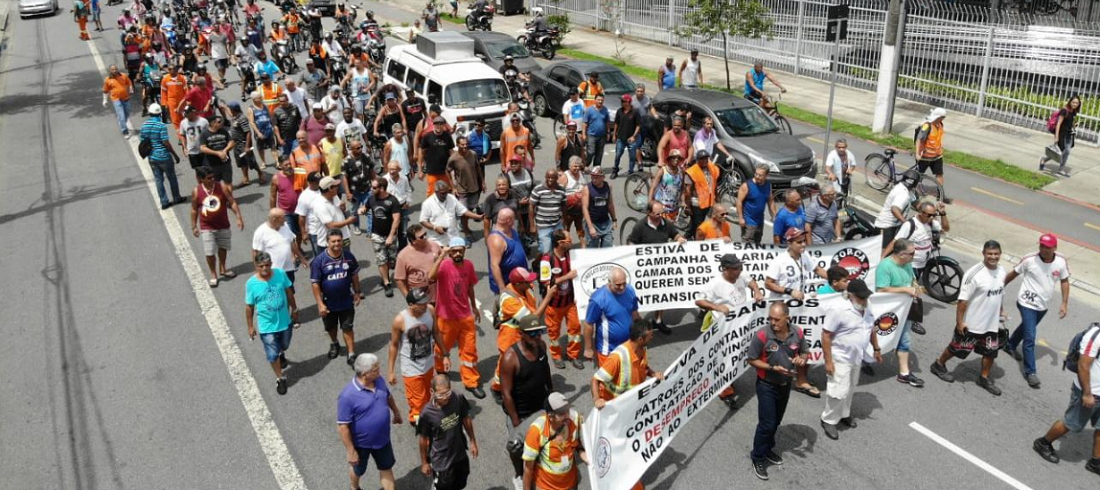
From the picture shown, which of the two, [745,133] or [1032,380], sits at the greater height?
[745,133]

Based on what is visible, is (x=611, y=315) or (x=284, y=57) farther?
(x=284, y=57)

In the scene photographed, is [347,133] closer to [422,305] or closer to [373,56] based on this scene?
[422,305]

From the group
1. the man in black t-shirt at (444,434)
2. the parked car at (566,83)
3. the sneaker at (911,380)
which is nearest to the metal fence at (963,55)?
the parked car at (566,83)

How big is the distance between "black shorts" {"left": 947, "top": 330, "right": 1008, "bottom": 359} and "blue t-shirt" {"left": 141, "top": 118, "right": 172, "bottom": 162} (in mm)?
12723

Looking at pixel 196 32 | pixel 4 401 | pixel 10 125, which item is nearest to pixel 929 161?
pixel 4 401

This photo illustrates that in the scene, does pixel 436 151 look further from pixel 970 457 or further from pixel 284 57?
pixel 284 57

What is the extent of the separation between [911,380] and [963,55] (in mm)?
15635

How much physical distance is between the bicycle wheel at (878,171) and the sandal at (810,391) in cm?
807

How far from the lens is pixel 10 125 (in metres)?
22.7

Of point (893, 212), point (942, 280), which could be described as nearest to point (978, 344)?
point (942, 280)

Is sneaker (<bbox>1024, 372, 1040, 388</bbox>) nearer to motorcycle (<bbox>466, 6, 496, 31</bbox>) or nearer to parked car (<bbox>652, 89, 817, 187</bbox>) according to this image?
parked car (<bbox>652, 89, 817, 187</bbox>)

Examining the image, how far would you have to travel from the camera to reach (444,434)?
20.6 ft

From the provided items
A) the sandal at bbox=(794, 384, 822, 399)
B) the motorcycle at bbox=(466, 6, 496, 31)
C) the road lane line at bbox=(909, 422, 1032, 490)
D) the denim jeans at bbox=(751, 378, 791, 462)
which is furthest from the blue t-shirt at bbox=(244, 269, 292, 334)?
the motorcycle at bbox=(466, 6, 496, 31)

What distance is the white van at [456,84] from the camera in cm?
1706
